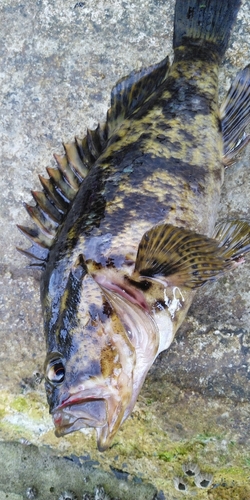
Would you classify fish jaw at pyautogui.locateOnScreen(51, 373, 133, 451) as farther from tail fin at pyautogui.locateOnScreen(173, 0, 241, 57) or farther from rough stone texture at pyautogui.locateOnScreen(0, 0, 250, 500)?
tail fin at pyautogui.locateOnScreen(173, 0, 241, 57)

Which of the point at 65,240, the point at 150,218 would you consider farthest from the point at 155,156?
the point at 65,240

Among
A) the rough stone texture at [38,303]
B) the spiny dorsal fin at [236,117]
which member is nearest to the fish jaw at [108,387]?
the rough stone texture at [38,303]

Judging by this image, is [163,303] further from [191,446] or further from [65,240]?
[191,446]

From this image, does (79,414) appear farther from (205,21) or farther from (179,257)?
(205,21)

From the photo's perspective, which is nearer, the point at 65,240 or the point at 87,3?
the point at 65,240

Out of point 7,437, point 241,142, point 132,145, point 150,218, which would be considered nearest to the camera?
point 150,218
